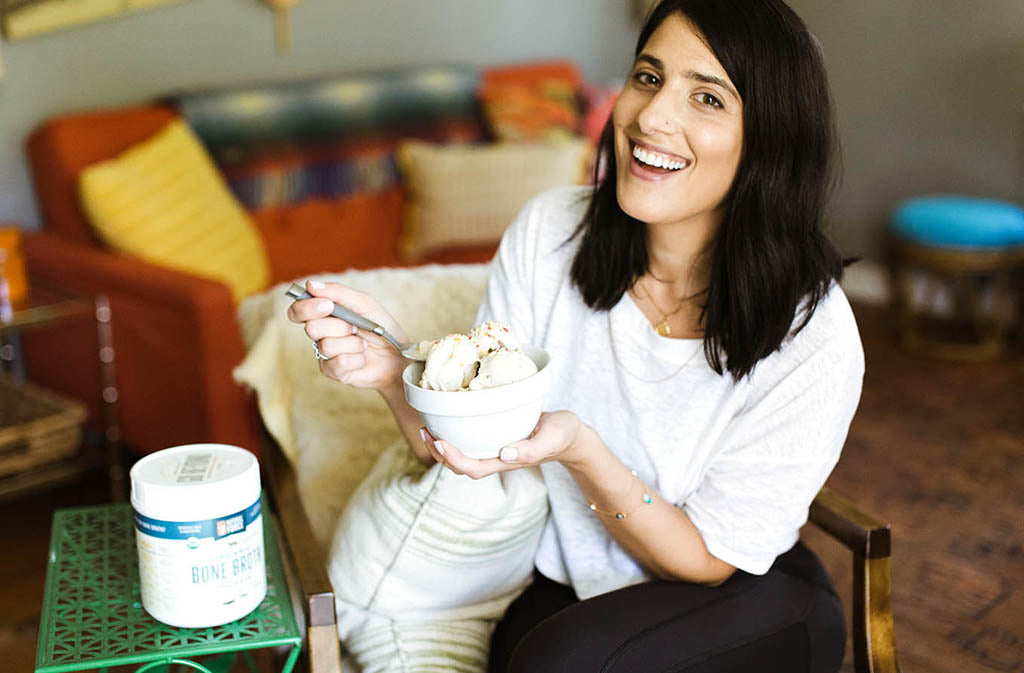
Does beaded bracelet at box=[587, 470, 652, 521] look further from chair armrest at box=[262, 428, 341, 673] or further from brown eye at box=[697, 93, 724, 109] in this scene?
brown eye at box=[697, 93, 724, 109]

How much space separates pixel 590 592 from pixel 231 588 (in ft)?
1.68

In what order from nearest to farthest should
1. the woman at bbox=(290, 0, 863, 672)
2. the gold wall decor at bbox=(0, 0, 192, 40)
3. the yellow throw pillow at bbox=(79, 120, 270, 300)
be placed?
the woman at bbox=(290, 0, 863, 672)
the yellow throw pillow at bbox=(79, 120, 270, 300)
the gold wall decor at bbox=(0, 0, 192, 40)

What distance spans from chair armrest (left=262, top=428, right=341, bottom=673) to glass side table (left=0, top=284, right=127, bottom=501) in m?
1.21

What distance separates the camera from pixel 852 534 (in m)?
1.32

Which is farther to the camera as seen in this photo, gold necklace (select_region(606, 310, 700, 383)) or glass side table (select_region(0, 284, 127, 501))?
glass side table (select_region(0, 284, 127, 501))

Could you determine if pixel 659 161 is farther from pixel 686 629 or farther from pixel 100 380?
pixel 100 380

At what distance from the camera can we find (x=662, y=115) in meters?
1.28

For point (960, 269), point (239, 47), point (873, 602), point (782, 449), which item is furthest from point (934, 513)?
point (239, 47)

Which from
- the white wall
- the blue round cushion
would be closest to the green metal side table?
the white wall

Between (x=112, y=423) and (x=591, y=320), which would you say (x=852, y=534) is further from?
(x=112, y=423)

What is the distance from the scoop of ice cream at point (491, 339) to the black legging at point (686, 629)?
35cm

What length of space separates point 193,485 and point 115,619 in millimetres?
210

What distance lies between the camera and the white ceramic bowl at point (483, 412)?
0.98m

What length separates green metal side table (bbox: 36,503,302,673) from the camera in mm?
1035
